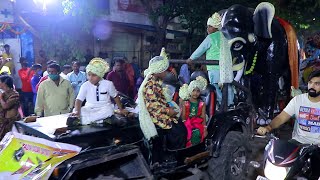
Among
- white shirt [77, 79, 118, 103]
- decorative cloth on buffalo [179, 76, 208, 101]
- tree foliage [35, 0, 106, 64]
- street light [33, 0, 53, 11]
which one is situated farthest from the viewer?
tree foliage [35, 0, 106, 64]

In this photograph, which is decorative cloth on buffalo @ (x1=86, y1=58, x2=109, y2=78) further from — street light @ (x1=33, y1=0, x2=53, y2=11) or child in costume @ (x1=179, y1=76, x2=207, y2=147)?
street light @ (x1=33, y1=0, x2=53, y2=11)

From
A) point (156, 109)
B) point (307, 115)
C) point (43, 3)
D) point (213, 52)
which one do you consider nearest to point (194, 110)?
point (156, 109)

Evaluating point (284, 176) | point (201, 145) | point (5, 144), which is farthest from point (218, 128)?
point (5, 144)

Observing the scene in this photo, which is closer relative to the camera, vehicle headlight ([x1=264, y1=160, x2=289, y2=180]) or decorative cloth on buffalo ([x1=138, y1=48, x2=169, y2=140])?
vehicle headlight ([x1=264, y1=160, x2=289, y2=180])

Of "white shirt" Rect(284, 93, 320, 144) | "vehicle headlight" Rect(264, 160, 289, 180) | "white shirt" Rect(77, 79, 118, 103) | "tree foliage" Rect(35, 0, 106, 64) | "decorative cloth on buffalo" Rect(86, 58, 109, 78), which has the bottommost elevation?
"vehicle headlight" Rect(264, 160, 289, 180)

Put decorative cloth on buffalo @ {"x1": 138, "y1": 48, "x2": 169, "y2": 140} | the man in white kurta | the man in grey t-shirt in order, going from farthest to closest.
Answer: the man in white kurta → decorative cloth on buffalo @ {"x1": 138, "y1": 48, "x2": 169, "y2": 140} → the man in grey t-shirt

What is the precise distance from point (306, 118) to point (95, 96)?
Result: 2.48 m

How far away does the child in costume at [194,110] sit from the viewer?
4.59 meters

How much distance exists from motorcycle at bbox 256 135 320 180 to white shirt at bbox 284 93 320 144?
84cm

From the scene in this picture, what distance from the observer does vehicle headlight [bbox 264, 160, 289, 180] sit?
2613 mm

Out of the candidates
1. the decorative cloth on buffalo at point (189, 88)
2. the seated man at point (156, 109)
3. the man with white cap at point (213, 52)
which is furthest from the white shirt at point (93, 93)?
the man with white cap at point (213, 52)

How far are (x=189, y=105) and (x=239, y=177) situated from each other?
1286mm

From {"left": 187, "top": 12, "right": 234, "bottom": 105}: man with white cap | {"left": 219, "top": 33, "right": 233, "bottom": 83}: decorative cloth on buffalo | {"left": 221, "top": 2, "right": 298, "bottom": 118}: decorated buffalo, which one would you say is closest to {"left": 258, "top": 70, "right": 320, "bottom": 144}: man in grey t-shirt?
{"left": 219, "top": 33, "right": 233, "bottom": 83}: decorative cloth on buffalo

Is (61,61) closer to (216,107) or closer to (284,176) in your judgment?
(216,107)
